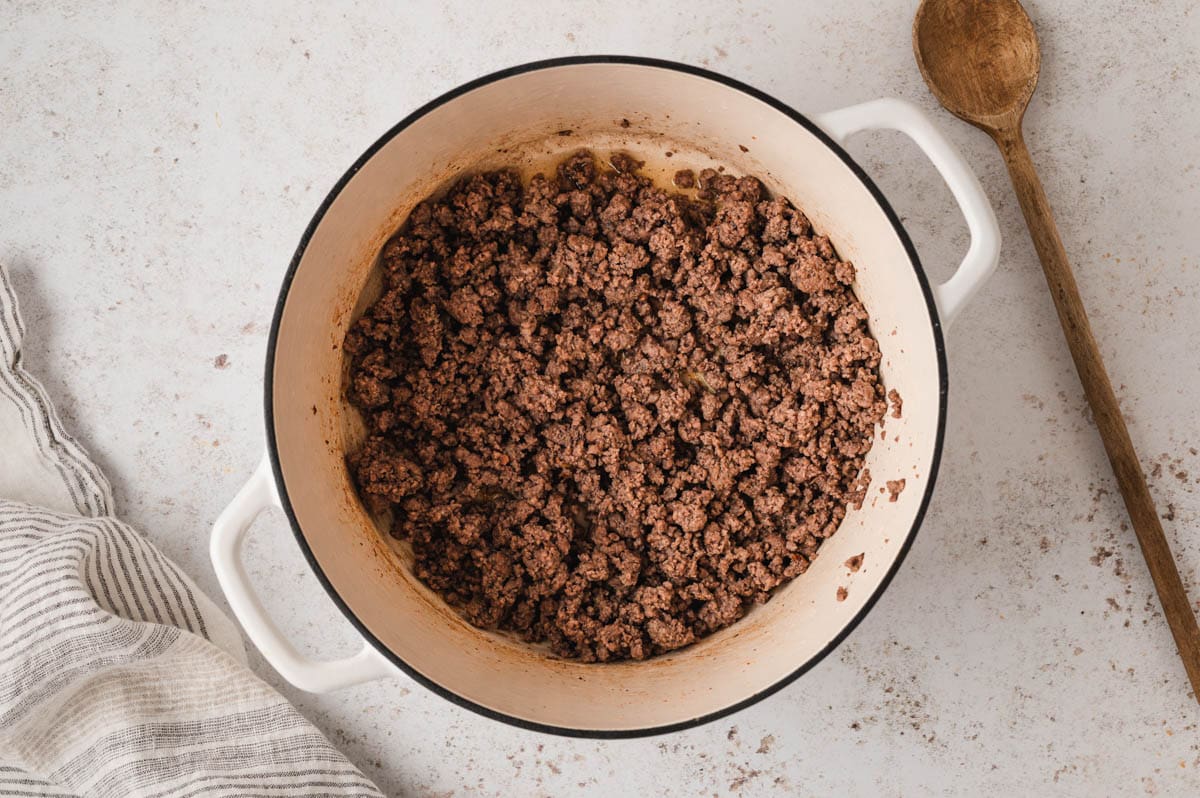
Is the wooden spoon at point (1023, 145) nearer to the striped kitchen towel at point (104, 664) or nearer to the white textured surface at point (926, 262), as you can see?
the white textured surface at point (926, 262)

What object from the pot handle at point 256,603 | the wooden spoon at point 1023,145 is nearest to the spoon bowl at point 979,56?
the wooden spoon at point 1023,145

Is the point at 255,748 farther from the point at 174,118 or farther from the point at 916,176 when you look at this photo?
the point at 916,176

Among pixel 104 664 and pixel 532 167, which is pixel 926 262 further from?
pixel 104 664

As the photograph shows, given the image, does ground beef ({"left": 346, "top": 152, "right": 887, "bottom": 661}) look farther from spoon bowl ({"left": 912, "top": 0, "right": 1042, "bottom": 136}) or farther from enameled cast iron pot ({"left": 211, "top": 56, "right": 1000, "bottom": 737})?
spoon bowl ({"left": 912, "top": 0, "right": 1042, "bottom": 136})

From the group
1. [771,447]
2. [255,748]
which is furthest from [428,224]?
[255,748]

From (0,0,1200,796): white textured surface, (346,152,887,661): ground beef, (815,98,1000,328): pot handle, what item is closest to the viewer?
(815,98,1000,328): pot handle

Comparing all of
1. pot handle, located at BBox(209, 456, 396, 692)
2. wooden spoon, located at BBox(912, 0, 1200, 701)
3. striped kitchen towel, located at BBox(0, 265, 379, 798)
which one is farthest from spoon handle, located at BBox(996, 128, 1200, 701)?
striped kitchen towel, located at BBox(0, 265, 379, 798)
